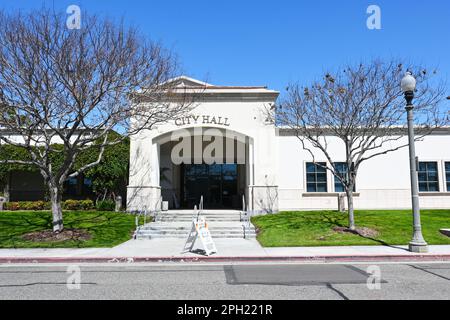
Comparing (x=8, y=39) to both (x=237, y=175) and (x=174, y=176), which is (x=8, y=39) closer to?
(x=174, y=176)

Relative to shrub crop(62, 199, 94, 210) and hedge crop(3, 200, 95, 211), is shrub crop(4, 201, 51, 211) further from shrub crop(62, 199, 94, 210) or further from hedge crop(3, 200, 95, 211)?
shrub crop(62, 199, 94, 210)

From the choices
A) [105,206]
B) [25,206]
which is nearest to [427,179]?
[105,206]

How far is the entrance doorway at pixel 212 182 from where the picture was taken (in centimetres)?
2581

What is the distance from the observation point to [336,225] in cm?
1502

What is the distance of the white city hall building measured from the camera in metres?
19.5

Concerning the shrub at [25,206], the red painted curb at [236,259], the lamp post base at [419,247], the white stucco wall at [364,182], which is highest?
the white stucco wall at [364,182]

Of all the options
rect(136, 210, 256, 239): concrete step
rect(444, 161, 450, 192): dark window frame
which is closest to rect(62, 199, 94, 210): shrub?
rect(136, 210, 256, 239): concrete step

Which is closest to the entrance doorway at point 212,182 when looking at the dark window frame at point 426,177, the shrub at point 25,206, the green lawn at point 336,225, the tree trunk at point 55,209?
the green lawn at point 336,225

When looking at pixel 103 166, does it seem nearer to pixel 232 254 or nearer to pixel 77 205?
pixel 77 205

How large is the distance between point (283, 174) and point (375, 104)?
28.9ft

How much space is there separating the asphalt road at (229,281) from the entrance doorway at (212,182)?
1624 centimetres

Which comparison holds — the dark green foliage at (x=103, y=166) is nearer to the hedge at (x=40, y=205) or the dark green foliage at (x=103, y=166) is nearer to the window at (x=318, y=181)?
the hedge at (x=40, y=205)

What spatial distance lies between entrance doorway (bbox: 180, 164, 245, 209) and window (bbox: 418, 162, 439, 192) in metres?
12.0
